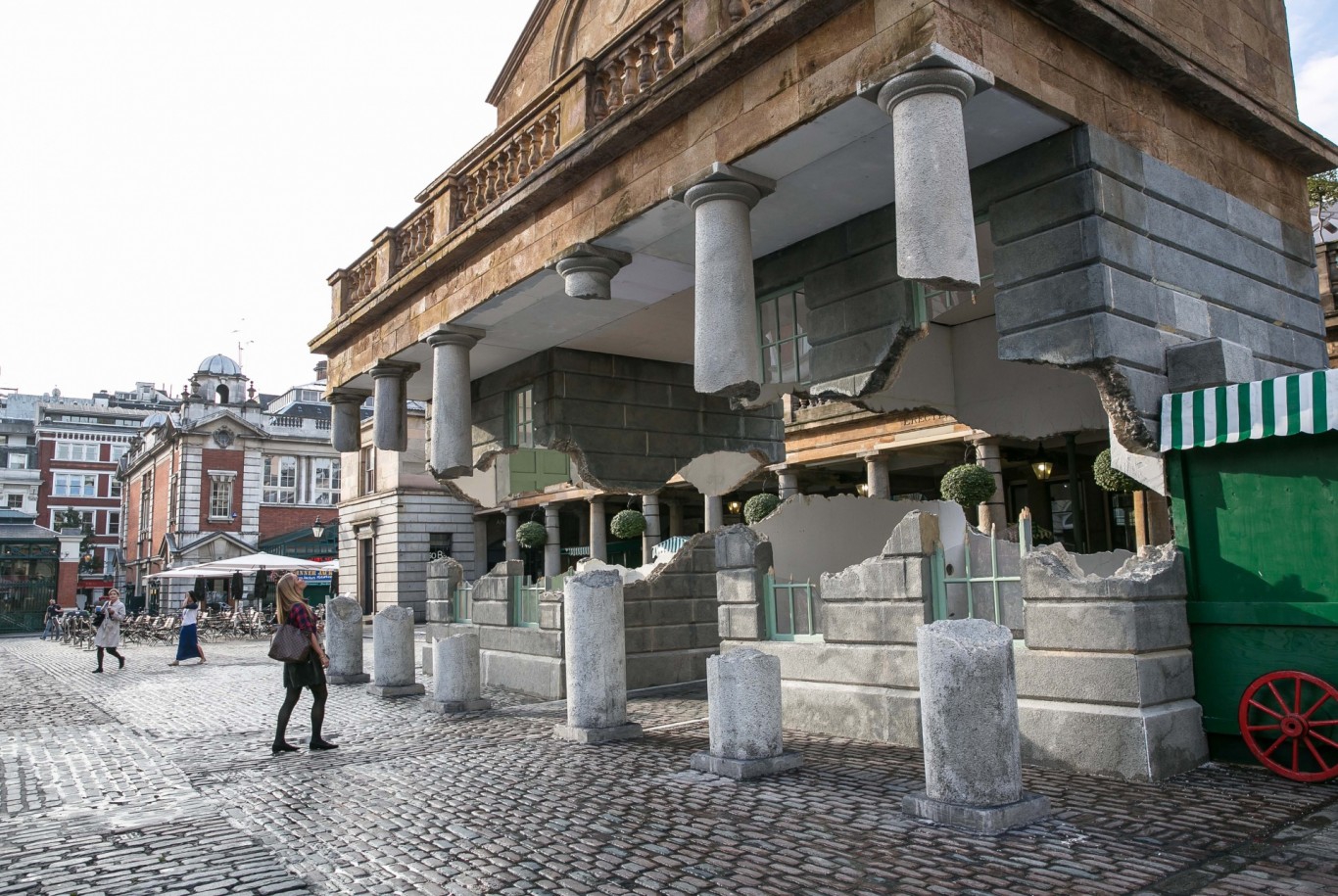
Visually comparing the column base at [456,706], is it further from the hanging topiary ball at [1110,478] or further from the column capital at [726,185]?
the hanging topiary ball at [1110,478]

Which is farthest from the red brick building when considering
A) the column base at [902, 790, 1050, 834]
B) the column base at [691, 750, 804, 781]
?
the column base at [902, 790, 1050, 834]

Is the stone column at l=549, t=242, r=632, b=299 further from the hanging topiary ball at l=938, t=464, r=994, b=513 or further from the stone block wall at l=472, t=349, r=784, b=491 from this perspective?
the hanging topiary ball at l=938, t=464, r=994, b=513

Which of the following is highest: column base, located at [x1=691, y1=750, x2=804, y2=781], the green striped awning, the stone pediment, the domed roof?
the domed roof

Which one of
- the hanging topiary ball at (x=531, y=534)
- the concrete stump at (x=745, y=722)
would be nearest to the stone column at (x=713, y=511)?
the hanging topiary ball at (x=531, y=534)

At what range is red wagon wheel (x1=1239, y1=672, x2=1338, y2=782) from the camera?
6809 mm

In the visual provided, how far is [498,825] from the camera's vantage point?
6230mm

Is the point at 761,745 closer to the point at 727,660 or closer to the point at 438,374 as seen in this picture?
the point at 727,660

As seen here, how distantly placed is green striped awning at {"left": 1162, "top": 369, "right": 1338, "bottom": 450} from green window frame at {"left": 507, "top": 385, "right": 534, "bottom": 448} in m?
10.7

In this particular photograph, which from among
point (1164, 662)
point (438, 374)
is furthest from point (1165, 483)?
Answer: point (438, 374)

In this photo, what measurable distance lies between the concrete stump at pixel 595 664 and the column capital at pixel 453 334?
5326 millimetres

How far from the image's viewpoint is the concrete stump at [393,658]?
14141 millimetres

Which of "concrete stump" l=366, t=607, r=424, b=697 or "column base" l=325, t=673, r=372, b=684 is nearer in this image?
"concrete stump" l=366, t=607, r=424, b=697

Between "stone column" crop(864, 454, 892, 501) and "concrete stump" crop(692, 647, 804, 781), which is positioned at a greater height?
"stone column" crop(864, 454, 892, 501)

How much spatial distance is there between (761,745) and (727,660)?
2.29 ft
